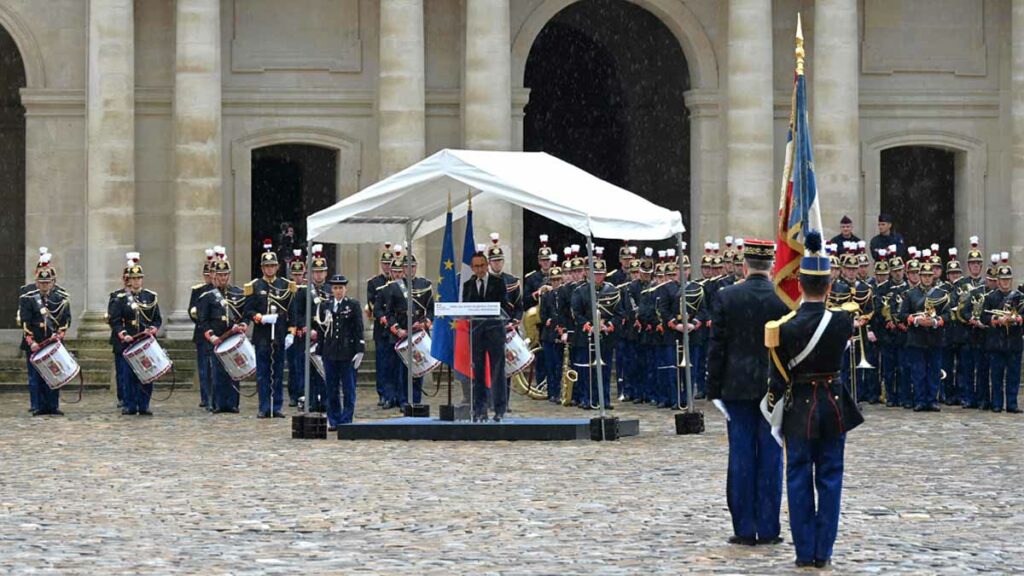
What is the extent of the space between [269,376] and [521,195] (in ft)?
18.9

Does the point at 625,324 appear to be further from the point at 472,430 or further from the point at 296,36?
the point at 296,36

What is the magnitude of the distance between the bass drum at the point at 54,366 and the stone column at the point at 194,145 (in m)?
6.57

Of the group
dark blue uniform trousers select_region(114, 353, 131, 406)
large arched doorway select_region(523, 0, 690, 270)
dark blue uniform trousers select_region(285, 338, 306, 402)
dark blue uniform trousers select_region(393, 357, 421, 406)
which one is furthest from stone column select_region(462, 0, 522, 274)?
dark blue uniform trousers select_region(114, 353, 131, 406)

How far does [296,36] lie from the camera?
3334cm

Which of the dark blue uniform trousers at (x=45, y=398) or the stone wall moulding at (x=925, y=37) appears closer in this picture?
the dark blue uniform trousers at (x=45, y=398)

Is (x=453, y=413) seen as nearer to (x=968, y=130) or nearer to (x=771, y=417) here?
(x=771, y=417)

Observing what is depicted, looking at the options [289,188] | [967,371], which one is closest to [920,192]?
[289,188]

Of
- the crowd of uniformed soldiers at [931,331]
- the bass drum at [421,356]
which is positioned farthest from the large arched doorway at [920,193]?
the bass drum at [421,356]

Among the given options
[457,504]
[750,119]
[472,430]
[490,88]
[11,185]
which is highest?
[490,88]

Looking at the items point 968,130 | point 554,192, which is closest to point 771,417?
point 554,192

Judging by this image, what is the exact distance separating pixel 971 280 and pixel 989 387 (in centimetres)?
135

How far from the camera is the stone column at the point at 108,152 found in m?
30.8

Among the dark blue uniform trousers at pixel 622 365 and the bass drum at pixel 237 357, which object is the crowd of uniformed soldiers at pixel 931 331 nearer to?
the dark blue uniform trousers at pixel 622 365

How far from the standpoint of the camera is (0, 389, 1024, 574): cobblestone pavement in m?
12.6
